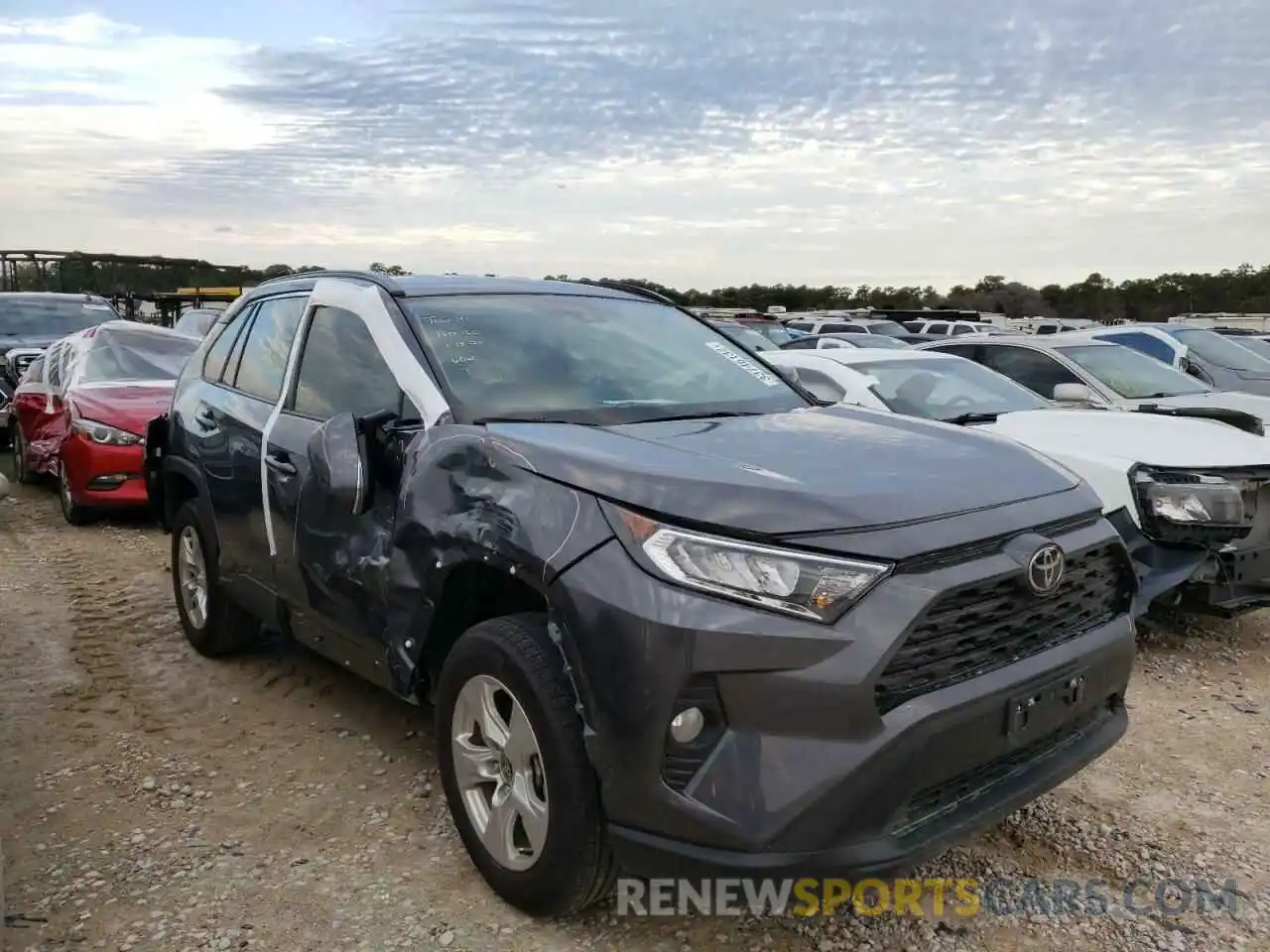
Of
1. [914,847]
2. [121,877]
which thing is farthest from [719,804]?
[121,877]

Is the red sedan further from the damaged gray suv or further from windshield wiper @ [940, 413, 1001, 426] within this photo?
windshield wiper @ [940, 413, 1001, 426]

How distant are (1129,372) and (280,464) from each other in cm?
661

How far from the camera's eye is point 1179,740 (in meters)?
4.20

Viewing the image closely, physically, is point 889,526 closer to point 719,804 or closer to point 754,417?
point 719,804

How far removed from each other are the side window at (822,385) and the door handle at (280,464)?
3.51 m

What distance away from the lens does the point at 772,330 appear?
2386cm

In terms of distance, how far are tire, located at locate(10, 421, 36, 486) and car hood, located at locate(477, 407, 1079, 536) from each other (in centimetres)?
885

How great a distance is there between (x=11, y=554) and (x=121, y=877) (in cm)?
501

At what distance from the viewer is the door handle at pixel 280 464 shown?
3871 millimetres

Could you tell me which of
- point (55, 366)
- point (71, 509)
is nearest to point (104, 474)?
point (71, 509)

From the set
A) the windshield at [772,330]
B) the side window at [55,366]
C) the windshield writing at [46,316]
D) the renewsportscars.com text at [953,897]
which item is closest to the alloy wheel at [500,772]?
the renewsportscars.com text at [953,897]

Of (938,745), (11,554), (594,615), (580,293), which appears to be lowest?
(11,554)

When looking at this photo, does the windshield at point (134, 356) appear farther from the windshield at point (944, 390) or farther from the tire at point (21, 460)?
the windshield at point (944, 390)

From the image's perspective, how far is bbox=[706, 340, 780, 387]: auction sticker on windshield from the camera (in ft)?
13.3
